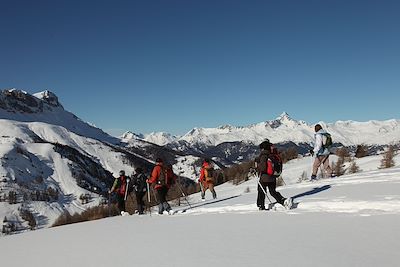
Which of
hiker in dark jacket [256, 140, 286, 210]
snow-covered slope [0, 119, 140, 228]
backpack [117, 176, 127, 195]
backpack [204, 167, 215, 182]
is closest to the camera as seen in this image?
hiker in dark jacket [256, 140, 286, 210]

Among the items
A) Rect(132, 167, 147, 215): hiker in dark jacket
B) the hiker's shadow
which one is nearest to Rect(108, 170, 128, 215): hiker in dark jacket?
Rect(132, 167, 147, 215): hiker in dark jacket

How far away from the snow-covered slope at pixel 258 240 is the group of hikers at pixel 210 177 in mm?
626

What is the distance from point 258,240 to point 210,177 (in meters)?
11.7

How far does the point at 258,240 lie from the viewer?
6691mm

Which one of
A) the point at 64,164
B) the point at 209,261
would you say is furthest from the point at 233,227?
the point at 64,164

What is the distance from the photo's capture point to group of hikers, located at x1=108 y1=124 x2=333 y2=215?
10.1m

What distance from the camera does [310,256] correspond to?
544 centimetres

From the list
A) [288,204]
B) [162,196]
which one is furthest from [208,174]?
[288,204]

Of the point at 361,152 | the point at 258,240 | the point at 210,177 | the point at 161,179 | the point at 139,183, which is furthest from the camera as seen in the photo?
the point at 361,152

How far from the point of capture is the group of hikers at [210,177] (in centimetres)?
1005

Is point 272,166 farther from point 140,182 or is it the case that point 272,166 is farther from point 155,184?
point 140,182

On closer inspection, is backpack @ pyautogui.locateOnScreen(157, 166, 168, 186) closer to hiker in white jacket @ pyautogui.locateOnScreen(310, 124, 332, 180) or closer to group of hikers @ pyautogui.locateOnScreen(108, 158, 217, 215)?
group of hikers @ pyautogui.locateOnScreen(108, 158, 217, 215)

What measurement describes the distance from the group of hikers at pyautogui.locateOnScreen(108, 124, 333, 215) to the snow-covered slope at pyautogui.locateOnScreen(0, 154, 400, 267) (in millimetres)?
626

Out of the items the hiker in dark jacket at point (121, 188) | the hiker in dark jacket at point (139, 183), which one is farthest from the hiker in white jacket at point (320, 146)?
the hiker in dark jacket at point (121, 188)
